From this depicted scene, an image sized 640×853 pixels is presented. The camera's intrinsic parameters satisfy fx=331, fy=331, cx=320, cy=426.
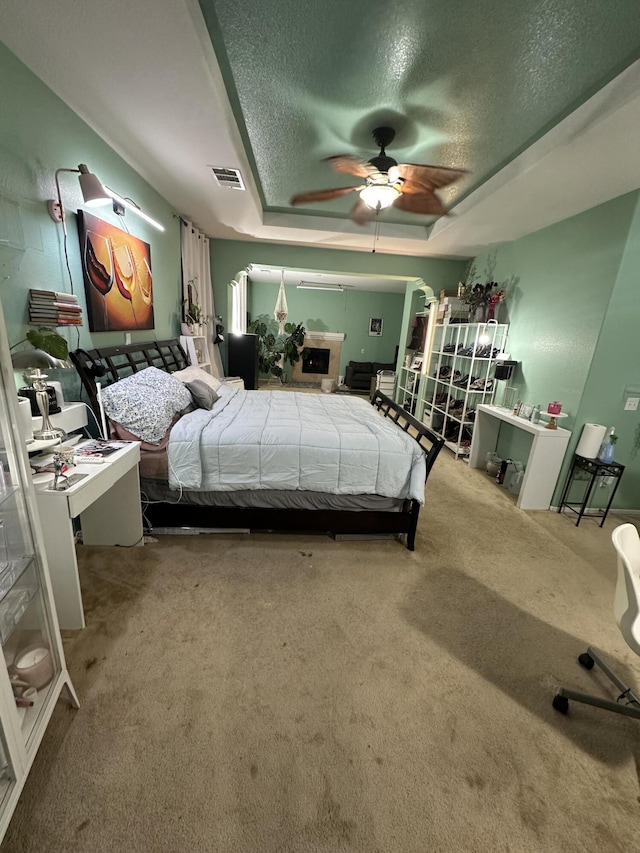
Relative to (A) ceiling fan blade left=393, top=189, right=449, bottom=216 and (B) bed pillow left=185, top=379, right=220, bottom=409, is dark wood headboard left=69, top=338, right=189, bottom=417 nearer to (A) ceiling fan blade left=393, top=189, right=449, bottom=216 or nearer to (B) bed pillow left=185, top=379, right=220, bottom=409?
(B) bed pillow left=185, top=379, right=220, bottom=409

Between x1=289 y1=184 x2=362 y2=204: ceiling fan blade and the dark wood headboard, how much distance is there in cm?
194

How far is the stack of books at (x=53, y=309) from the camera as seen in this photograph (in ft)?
5.73

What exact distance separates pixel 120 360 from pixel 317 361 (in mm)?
6366

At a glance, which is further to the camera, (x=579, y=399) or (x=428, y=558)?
(x=579, y=399)

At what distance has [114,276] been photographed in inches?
97.7

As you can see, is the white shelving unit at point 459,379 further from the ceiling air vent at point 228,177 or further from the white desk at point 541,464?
the ceiling air vent at point 228,177

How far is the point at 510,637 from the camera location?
5.61 feet

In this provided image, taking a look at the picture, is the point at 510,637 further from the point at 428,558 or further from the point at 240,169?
the point at 240,169

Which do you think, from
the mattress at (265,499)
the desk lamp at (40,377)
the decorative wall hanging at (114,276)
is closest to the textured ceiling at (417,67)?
the decorative wall hanging at (114,276)

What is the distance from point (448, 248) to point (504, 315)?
3.88 feet

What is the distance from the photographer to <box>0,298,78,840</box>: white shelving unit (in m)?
0.92

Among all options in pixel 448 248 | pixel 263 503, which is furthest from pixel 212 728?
pixel 448 248

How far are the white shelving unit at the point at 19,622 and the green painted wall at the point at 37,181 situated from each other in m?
0.95

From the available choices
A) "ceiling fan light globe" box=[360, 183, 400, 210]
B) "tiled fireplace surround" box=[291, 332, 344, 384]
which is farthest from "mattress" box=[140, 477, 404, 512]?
"tiled fireplace surround" box=[291, 332, 344, 384]
